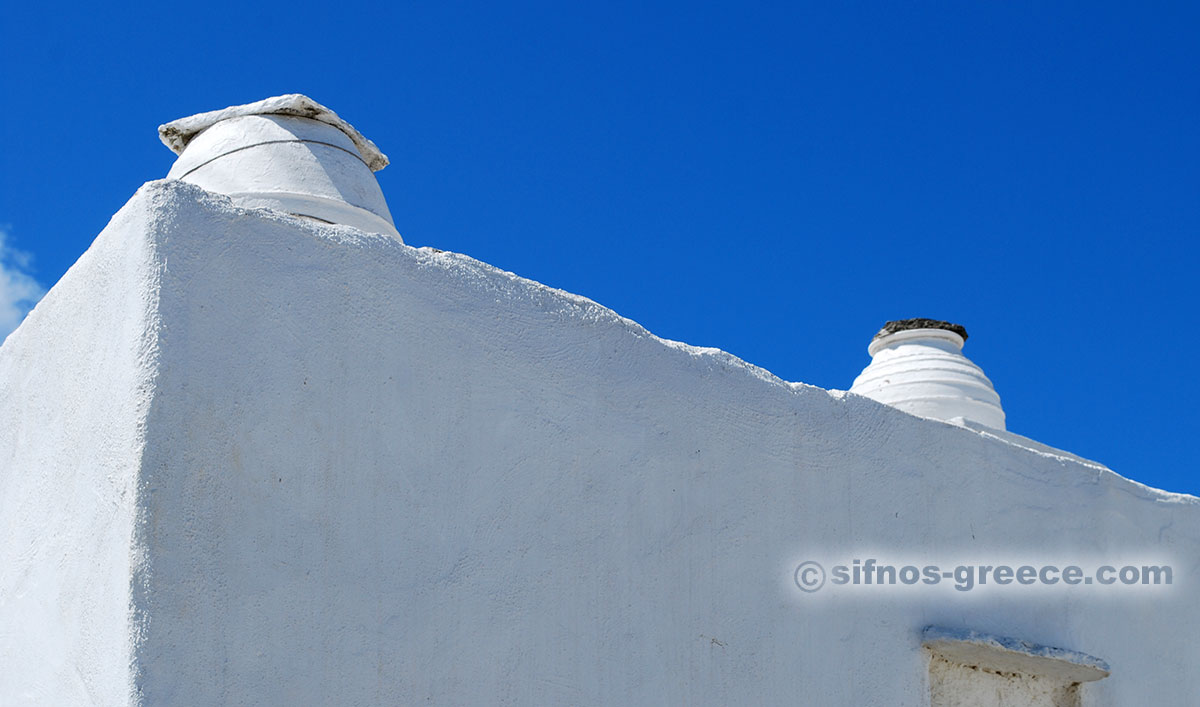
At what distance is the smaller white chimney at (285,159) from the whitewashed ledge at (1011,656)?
2425 mm

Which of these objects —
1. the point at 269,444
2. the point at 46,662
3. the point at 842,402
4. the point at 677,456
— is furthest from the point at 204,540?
the point at 842,402

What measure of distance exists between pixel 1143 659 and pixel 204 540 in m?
3.91

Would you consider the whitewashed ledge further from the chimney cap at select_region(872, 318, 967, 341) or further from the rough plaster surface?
the chimney cap at select_region(872, 318, 967, 341)

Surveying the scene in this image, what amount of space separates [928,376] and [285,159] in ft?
11.8

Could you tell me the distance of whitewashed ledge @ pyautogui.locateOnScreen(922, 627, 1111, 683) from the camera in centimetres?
459

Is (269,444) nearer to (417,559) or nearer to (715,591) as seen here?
(417,559)

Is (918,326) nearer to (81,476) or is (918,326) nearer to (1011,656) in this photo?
(1011,656)

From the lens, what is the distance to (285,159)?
15.6ft

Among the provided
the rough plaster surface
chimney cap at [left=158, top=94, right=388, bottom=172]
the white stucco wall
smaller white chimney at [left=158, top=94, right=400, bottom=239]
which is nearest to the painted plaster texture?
the white stucco wall

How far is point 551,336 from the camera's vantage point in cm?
379

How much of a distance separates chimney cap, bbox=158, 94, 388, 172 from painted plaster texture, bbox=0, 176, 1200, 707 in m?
1.52

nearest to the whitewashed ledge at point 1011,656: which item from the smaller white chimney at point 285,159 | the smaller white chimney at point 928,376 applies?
the smaller white chimney at point 928,376

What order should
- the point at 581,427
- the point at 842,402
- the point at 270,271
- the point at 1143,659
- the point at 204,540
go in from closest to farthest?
the point at 204,540 < the point at 270,271 < the point at 581,427 < the point at 842,402 < the point at 1143,659

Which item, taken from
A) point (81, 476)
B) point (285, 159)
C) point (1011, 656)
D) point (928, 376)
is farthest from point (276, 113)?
point (928, 376)
